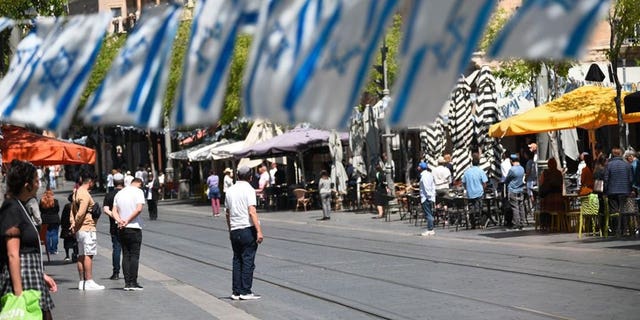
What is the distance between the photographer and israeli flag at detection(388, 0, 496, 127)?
12.3 ft

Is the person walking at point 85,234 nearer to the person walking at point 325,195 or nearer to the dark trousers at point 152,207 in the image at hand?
the person walking at point 325,195

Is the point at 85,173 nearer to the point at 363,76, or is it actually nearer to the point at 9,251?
the point at 9,251

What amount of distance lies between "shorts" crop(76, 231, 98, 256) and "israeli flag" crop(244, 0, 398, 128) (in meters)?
15.0

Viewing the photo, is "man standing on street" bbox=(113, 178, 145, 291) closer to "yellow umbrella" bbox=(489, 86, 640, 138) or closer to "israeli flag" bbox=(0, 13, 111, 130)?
"yellow umbrella" bbox=(489, 86, 640, 138)

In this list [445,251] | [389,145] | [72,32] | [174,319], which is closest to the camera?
[72,32]

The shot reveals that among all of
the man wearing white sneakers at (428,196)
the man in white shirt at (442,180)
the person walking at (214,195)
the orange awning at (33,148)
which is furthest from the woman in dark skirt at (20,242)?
the person walking at (214,195)

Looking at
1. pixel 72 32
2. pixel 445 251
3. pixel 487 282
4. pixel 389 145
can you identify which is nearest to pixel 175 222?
pixel 389 145

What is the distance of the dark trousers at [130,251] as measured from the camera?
17.9m

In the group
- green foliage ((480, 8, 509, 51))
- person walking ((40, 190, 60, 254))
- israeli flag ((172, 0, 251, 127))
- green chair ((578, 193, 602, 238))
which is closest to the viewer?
green foliage ((480, 8, 509, 51))

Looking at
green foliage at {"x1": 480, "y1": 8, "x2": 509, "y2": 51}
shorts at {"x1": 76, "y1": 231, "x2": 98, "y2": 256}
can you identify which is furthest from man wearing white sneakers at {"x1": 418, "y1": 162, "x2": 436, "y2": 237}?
shorts at {"x1": 76, "y1": 231, "x2": 98, "y2": 256}

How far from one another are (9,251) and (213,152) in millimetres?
41853

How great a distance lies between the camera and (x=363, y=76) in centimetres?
401

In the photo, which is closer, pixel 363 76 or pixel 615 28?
pixel 363 76

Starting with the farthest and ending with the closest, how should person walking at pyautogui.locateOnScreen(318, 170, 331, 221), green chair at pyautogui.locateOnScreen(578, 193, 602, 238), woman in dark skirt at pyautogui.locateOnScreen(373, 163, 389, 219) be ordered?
1. person walking at pyautogui.locateOnScreen(318, 170, 331, 221)
2. woman in dark skirt at pyautogui.locateOnScreen(373, 163, 389, 219)
3. green chair at pyautogui.locateOnScreen(578, 193, 602, 238)
